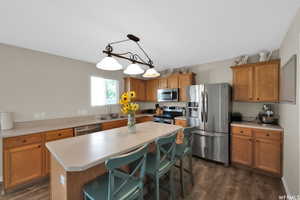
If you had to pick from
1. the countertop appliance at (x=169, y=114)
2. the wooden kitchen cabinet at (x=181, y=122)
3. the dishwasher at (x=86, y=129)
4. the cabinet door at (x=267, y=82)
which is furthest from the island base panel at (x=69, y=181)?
the cabinet door at (x=267, y=82)

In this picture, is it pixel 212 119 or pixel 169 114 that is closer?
pixel 212 119

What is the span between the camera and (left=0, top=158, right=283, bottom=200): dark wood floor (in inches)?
79.0

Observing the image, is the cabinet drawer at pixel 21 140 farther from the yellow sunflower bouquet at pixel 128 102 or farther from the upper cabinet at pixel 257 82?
the upper cabinet at pixel 257 82

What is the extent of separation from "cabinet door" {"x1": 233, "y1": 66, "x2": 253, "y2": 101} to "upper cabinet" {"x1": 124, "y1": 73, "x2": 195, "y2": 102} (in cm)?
118

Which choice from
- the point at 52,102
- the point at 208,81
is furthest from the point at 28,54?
the point at 208,81

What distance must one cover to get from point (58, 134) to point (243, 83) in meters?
4.20

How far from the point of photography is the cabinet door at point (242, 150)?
2.71m

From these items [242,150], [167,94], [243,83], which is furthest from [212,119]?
[167,94]

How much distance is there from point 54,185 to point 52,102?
213 centimetres

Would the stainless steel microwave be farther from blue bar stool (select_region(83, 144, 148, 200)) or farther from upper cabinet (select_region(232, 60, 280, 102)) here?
blue bar stool (select_region(83, 144, 148, 200))

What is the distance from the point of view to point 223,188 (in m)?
2.19

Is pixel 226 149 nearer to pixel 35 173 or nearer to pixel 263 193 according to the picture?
pixel 263 193

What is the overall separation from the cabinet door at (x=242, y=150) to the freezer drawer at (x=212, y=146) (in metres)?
0.14

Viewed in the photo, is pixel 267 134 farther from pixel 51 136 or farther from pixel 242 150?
pixel 51 136
